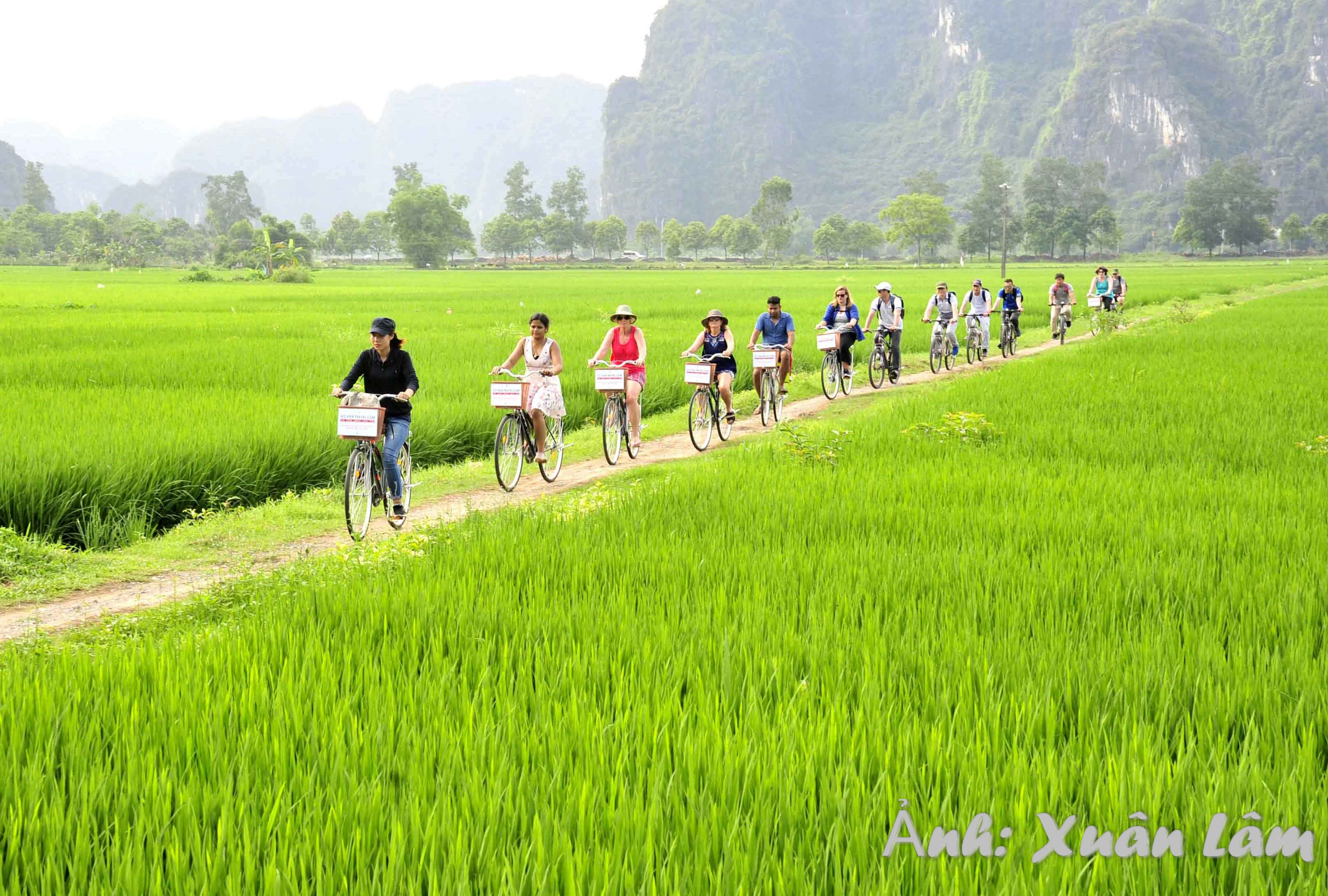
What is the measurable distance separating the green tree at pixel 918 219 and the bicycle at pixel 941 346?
106676mm

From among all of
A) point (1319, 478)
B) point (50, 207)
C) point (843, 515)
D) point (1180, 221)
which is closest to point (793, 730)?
point (843, 515)

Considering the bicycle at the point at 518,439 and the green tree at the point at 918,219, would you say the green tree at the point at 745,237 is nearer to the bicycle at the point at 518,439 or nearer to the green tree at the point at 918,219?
the green tree at the point at 918,219

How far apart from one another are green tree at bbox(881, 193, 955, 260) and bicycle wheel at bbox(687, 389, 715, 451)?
115537mm

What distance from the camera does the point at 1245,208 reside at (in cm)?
12550

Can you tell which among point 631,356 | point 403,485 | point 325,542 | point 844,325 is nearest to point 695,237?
point 844,325

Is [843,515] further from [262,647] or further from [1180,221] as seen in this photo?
[1180,221]

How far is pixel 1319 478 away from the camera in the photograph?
270 inches

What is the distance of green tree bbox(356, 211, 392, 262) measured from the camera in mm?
138125

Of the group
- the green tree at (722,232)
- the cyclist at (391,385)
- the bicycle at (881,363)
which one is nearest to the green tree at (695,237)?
the green tree at (722,232)

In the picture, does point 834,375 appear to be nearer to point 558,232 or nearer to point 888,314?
point 888,314

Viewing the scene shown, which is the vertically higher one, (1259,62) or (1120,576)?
(1259,62)

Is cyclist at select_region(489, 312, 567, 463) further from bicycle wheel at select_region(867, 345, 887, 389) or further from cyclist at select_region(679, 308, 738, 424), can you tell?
bicycle wheel at select_region(867, 345, 887, 389)

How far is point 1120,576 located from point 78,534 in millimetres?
Answer: 7217

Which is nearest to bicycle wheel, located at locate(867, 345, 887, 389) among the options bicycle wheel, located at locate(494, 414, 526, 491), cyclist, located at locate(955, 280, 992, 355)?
cyclist, located at locate(955, 280, 992, 355)
